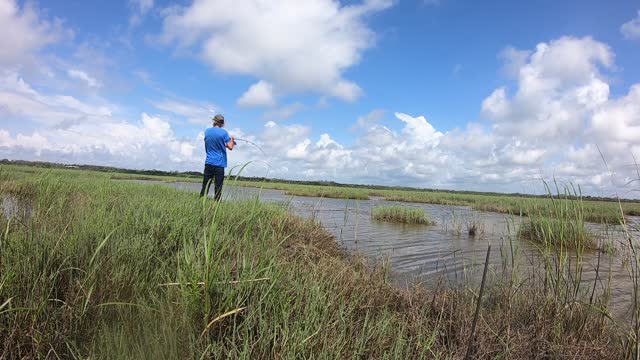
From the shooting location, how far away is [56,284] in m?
2.57

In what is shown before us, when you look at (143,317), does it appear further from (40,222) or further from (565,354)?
(565,354)

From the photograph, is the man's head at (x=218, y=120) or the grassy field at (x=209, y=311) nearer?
the grassy field at (x=209, y=311)

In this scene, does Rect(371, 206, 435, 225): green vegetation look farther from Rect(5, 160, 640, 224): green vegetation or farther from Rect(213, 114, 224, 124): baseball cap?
Rect(213, 114, 224, 124): baseball cap

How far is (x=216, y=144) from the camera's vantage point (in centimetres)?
784

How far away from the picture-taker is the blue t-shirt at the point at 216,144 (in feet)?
25.4

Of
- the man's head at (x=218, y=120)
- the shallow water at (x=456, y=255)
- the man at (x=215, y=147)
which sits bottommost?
the shallow water at (x=456, y=255)

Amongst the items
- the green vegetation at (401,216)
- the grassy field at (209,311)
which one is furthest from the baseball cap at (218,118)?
the green vegetation at (401,216)

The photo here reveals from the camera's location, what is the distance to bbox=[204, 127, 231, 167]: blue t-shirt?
305 inches

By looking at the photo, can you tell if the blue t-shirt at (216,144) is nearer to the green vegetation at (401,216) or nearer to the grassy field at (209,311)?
the grassy field at (209,311)

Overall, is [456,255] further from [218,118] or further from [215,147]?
[218,118]

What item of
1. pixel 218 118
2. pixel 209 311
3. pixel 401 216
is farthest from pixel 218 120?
pixel 401 216

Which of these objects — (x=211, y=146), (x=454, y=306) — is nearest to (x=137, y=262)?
(x=454, y=306)

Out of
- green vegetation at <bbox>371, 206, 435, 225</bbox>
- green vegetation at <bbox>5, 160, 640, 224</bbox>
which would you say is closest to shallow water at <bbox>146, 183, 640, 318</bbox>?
green vegetation at <bbox>5, 160, 640, 224</bbox>

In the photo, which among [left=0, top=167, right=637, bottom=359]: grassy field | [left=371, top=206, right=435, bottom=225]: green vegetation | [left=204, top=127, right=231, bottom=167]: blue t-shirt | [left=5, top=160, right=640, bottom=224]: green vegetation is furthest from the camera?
[left=371, top=206, right=435, bottom=225]: green vegetation
